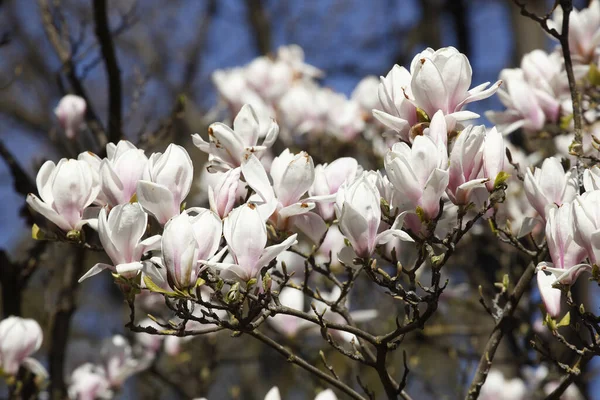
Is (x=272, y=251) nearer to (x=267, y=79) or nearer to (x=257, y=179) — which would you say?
(x=257, y=179)

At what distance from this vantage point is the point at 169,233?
3.83 feet

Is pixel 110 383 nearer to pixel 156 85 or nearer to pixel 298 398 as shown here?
pixel 156 85

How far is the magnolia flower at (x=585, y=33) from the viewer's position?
1.95 m

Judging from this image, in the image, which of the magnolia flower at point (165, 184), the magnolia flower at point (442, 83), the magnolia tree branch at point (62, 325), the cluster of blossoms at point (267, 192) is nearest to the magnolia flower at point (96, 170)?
the cluster of blossoms at point (267, 192)

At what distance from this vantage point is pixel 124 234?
121cm

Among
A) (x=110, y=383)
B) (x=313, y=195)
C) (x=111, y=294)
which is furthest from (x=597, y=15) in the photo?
(x=111, y=294)

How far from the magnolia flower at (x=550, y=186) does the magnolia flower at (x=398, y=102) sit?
0.85 feet

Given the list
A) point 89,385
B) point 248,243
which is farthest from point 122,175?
point 89,385

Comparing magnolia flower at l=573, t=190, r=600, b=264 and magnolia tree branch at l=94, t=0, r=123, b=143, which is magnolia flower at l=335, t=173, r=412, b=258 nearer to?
magnolia flower at l=573, t=190, r=600, b=264

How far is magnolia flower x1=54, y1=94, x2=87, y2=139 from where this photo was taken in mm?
2420

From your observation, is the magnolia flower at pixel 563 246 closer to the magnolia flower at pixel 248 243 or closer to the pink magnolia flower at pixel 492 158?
the pink magnolia flower at pixel 492 158

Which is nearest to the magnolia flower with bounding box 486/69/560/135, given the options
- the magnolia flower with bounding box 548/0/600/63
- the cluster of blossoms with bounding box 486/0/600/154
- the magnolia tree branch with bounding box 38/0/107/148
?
the cluster of blossoms with bounding box 486/0/600/154

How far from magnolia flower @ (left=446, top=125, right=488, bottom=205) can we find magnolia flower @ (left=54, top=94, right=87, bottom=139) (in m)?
1.59

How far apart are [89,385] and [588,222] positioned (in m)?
1.75
